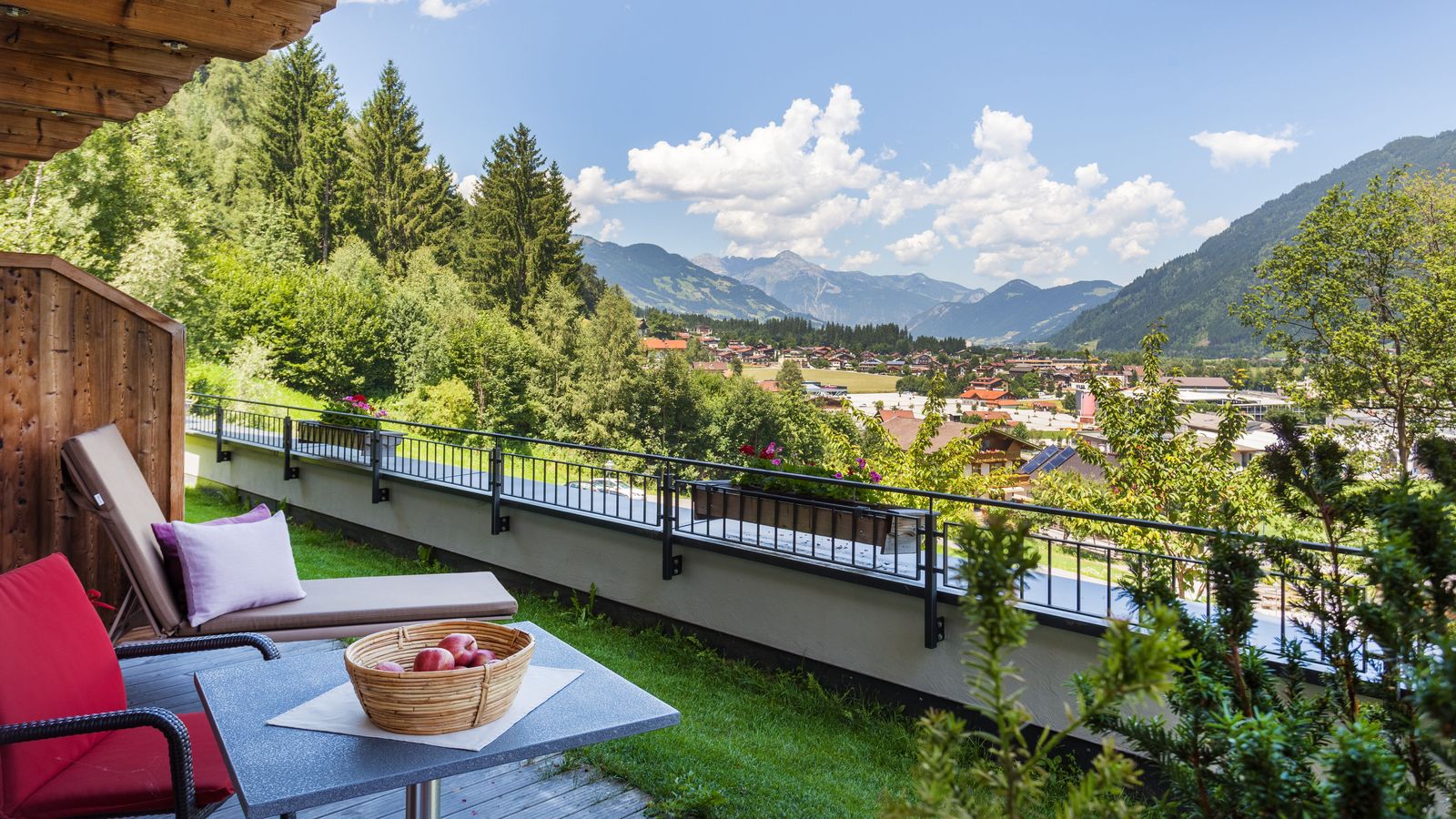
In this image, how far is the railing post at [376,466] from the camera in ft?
20.7

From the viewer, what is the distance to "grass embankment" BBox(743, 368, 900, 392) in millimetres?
27656

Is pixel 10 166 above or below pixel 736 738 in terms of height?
above

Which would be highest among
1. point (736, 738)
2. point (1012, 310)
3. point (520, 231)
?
point (1012, 310)

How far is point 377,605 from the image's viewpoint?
3445 mm

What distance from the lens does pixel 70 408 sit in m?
3.62

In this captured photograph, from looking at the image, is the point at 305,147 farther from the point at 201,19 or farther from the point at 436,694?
the point at 436,694

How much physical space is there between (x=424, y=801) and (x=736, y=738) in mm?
1744

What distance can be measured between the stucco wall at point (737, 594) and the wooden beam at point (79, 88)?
2.98 meters

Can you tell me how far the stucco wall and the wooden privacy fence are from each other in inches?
78.6

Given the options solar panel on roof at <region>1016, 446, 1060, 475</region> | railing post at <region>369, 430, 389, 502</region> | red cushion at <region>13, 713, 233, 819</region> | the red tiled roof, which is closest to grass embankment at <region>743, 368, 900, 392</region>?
the red tiled roof

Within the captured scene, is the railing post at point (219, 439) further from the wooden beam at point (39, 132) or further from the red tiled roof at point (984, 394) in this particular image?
the red tiled roof at point (984, 394)

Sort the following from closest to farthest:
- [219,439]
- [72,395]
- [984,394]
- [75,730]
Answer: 1. [75,730]
2. [72,395]
3. [219,439]
4. [984,394]

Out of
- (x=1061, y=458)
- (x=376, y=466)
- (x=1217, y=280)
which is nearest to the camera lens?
(x=376, y=466)

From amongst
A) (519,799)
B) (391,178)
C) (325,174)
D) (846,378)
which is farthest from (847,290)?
(519,799)
